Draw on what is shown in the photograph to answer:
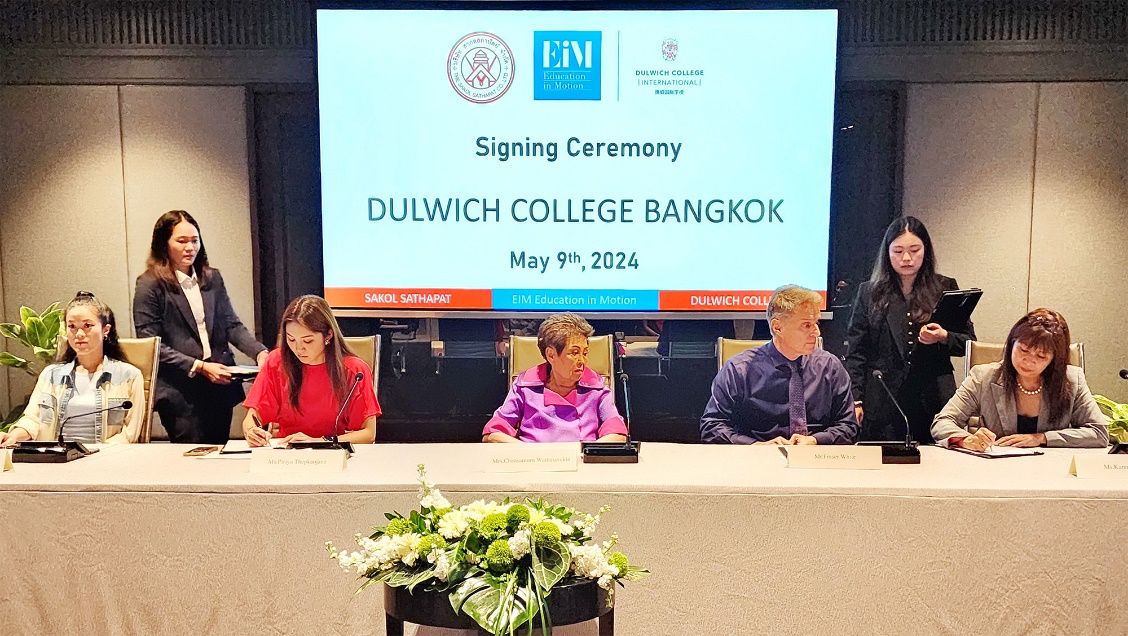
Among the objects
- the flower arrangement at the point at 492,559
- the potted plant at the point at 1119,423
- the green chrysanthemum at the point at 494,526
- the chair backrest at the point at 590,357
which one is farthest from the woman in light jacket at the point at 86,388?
the potted plant at the point at 1119,423

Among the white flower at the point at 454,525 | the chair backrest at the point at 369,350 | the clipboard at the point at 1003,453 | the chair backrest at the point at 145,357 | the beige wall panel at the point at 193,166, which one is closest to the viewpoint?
the white flower at the point at 454,525

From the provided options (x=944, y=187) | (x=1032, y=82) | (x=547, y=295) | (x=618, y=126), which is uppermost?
(x=1032, y=82)

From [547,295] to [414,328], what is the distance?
2.44ft

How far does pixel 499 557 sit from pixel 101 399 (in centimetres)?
199

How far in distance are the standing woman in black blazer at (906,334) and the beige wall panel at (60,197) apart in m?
3.90

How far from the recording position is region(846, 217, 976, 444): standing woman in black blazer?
3580 millimetres

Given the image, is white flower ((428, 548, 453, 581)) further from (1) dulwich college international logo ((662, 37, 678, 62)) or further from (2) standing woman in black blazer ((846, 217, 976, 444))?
(1) dulwich college international logo ((662, 37, 678, 62))

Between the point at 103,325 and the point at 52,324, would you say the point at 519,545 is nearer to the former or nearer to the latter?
the point at 103,325

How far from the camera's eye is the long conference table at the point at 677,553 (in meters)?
1.79

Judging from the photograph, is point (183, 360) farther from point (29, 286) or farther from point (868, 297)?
point (868, 297)

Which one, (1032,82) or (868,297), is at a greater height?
(1032,82)

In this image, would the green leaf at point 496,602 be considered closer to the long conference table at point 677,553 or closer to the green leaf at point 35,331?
the long conference table at point 677,553

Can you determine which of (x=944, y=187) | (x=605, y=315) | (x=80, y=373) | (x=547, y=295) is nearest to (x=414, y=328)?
(x=547, y=295)

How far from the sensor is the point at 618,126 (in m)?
3.95
